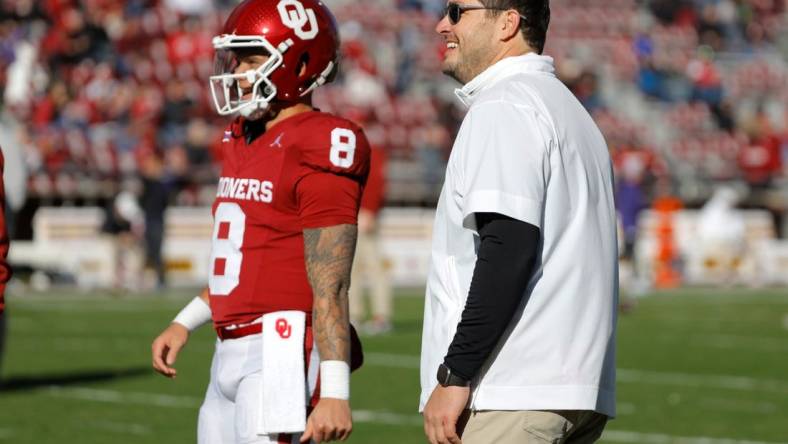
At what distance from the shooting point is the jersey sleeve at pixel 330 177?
4.27 m

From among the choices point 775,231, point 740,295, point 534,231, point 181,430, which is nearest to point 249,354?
point 534,231

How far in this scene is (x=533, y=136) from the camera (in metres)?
3.72

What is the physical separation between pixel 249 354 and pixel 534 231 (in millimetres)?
1031

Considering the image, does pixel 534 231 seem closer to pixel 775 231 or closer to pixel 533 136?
pixel 533 136

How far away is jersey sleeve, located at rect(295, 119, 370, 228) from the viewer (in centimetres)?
427

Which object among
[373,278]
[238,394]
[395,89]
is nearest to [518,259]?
[238,394]

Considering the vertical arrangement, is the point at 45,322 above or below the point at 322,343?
below

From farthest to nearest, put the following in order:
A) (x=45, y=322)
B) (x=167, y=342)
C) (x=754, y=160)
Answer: (x=754, y=160), (x=45, y=322), (x=167, y=342)

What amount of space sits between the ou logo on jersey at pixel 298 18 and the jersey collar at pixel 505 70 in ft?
2.32

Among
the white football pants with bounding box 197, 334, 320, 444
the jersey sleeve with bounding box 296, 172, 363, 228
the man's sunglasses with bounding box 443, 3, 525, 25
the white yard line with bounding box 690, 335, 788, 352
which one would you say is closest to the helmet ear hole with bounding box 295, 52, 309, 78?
the jersey sleeve with bounding box 296, 172, 363, 228

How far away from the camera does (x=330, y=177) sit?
14.0ft

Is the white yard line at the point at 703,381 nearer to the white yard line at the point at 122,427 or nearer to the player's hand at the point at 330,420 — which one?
the white yard line at the point at 122,427

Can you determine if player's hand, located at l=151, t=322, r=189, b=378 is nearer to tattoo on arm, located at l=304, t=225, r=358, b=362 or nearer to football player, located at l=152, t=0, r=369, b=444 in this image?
football player, located at l=152, t=0, r=369, b=444

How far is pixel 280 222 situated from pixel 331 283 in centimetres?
25
